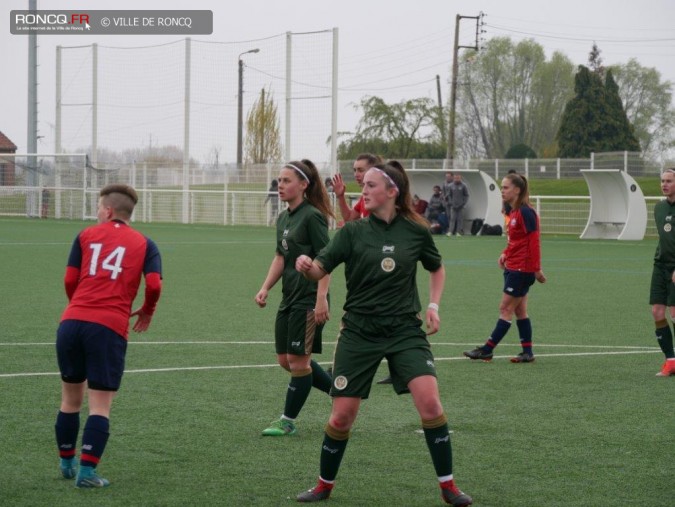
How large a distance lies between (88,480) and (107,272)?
3.66 feet

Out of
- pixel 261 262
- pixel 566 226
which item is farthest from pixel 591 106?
pixel 261 262

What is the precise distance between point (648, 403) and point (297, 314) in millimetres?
3113

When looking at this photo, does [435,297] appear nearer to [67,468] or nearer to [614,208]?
[67,468]

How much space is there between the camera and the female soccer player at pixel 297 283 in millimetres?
7266

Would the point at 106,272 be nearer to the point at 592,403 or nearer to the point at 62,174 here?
the point at 592,403

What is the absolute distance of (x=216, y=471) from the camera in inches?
245

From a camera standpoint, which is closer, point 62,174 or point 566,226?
point 566,226

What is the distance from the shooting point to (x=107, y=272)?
5797 mm

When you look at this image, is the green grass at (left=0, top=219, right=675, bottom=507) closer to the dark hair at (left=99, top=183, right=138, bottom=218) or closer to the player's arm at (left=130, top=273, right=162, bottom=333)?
the player's arm at (left=130, top=273, right=162, bottom=333)

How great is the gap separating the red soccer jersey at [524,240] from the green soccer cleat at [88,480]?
6018 millimetres

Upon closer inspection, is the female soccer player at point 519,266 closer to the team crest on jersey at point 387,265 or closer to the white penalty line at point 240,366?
the white penalty line at point 240,366

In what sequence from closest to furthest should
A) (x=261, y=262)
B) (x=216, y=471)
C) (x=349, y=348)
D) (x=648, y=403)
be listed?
(x=349, y=348), (x=216, y=471), (x=648, y=403), (x=261, y=262)

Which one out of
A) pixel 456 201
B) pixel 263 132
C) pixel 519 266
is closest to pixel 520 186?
pixel 519 266

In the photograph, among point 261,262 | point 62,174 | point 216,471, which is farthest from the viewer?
point 62,174
